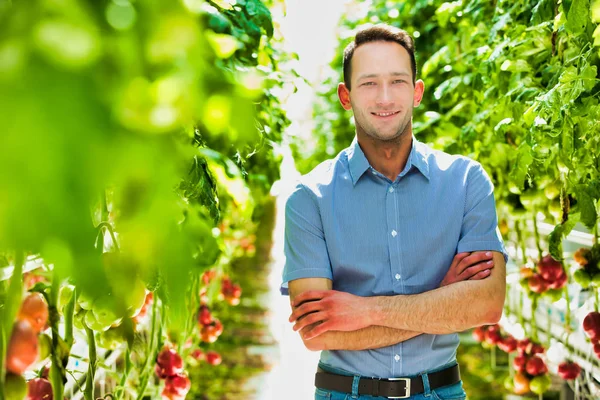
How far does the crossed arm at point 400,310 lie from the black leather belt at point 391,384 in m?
0.09

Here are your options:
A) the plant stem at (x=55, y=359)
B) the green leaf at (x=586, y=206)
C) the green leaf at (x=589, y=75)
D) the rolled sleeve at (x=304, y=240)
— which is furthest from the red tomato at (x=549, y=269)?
the plant stem at (x=55, y=359)

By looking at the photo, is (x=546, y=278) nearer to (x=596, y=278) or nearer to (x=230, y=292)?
(x=596, y=278)

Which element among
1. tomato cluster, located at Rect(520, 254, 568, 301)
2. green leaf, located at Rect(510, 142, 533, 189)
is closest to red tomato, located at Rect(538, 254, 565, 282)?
tomato cluster, located at Rect(520, 254, 568, 301)

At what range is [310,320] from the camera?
1.93m

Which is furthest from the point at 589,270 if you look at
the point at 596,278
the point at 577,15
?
the point at 577,15

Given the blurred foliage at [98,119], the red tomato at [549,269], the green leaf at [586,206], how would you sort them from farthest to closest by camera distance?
1. the red tomato at [549,269]
2. the green leaf at [586,206]
3. the blurred foliage at [98,119]

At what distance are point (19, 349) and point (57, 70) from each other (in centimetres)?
49

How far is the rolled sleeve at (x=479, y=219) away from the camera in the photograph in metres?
2.00

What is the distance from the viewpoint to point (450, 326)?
1890mm

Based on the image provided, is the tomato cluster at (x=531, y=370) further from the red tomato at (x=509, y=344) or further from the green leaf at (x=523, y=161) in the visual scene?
the green leaf at (x=523, y=161)

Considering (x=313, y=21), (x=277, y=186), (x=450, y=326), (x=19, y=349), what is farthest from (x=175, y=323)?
(x=313, y=21)

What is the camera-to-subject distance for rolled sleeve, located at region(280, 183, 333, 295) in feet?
6.52

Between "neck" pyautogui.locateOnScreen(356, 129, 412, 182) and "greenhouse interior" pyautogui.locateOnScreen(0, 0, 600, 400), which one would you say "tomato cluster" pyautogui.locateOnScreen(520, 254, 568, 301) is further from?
"neck" pyautogui.locateOnScreen(356, 129, 412, 182)

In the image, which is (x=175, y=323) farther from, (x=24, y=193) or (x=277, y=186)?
(x=277, y=186)
